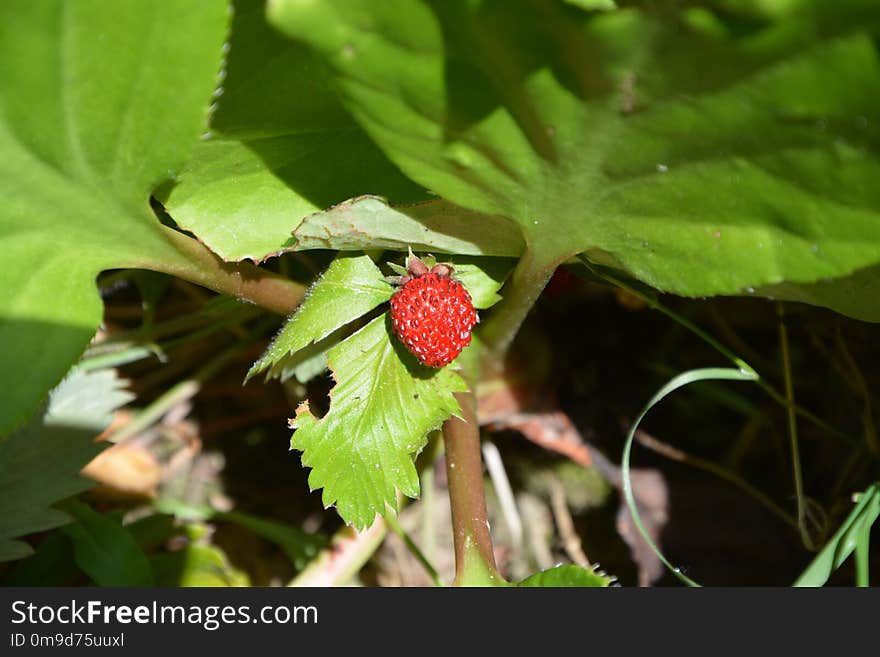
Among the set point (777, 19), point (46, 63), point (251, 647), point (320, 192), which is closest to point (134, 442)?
point (251, 647)

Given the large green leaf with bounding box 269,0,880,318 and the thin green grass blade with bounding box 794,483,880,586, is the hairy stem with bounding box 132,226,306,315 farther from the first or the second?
the thin green grass blade with bounding box 794,483,880,586

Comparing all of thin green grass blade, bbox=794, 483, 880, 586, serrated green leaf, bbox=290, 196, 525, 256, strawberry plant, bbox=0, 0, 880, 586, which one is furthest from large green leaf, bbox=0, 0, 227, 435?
thin green grass blade, bbox=794, 483, 880, 586

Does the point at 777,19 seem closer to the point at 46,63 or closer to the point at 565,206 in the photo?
the point at 565,206

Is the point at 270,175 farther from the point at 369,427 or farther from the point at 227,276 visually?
the point at 369,427

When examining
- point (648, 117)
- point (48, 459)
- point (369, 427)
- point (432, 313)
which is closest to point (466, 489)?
point (369, 427)

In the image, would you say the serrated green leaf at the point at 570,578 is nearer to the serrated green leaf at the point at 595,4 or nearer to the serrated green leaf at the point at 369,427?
the serrated green leaf at the point at 369,427

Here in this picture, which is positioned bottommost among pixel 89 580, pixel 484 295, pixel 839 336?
pixel 89 580
